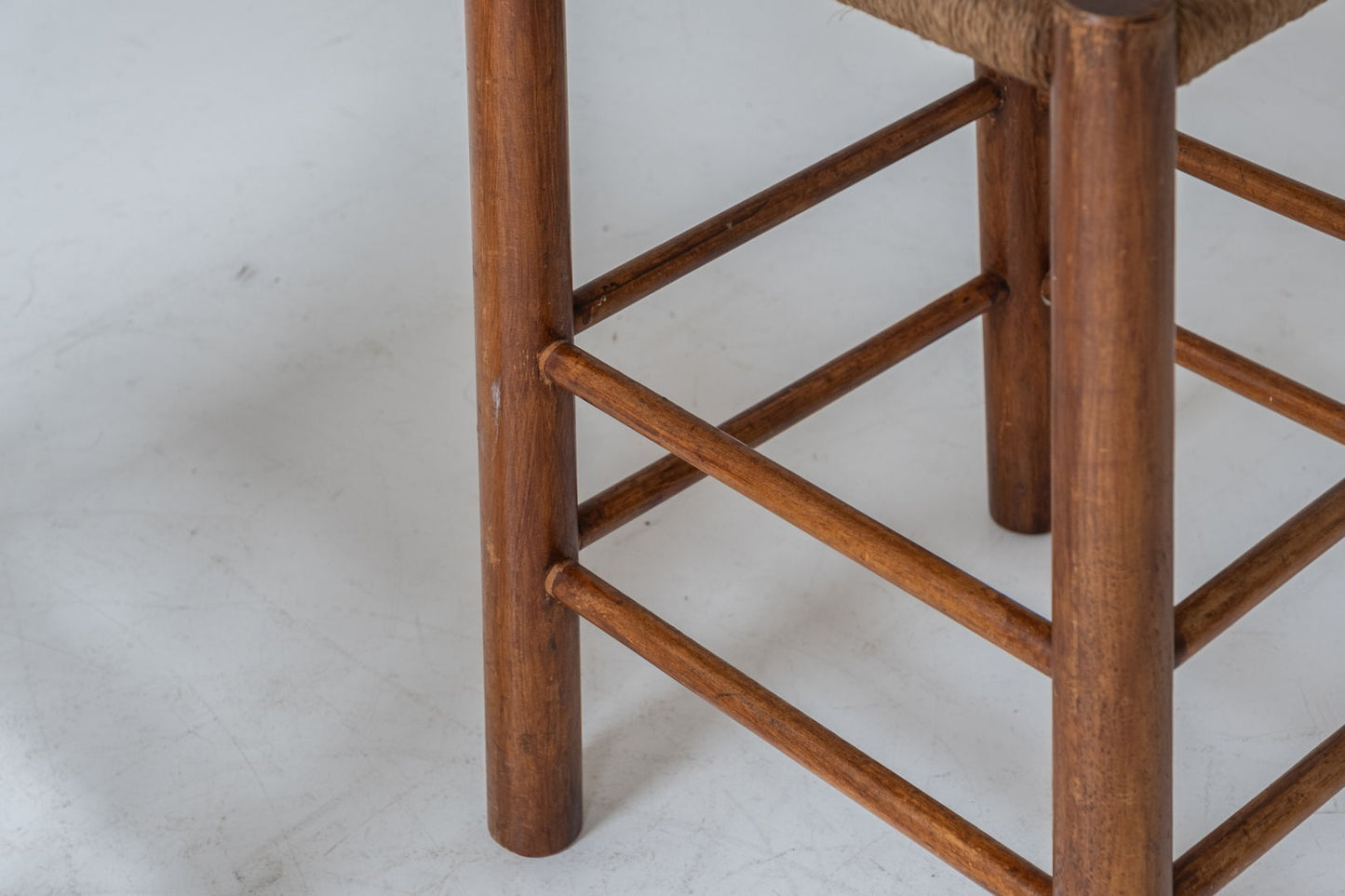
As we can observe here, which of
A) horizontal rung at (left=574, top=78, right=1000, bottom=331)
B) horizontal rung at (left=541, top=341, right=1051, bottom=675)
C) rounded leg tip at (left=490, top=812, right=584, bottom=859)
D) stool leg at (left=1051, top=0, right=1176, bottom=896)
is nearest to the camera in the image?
stool leg at (left=1051, top=0, right=1176, bottom=896)

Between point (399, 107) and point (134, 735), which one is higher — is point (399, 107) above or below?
above

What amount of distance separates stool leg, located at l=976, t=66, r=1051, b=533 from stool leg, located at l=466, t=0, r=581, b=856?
268mm

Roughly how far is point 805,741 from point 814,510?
11cm

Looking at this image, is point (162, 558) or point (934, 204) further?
point (934, 204)

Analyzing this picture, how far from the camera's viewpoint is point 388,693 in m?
1.13

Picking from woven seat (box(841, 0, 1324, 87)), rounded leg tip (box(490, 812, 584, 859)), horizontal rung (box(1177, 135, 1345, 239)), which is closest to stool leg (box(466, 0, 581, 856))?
rounded leg tip (box(490, 812, 584, 859))

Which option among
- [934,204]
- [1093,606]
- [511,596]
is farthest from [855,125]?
[1093,606]

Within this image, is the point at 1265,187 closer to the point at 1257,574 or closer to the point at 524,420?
the point at 1257,574

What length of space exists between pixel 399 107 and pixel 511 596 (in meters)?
0.74

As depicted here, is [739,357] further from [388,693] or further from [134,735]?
[134,735]

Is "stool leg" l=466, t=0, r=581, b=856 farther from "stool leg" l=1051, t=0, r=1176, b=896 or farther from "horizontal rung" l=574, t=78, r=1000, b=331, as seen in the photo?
"stool leg" l=1051, t=0, r=1176, b=896

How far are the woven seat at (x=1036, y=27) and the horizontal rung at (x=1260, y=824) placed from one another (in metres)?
0.31

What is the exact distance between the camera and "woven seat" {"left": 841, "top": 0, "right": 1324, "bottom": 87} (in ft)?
2.12

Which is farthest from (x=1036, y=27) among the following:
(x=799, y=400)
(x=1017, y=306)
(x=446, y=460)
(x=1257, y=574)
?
(x=446, y=460)
